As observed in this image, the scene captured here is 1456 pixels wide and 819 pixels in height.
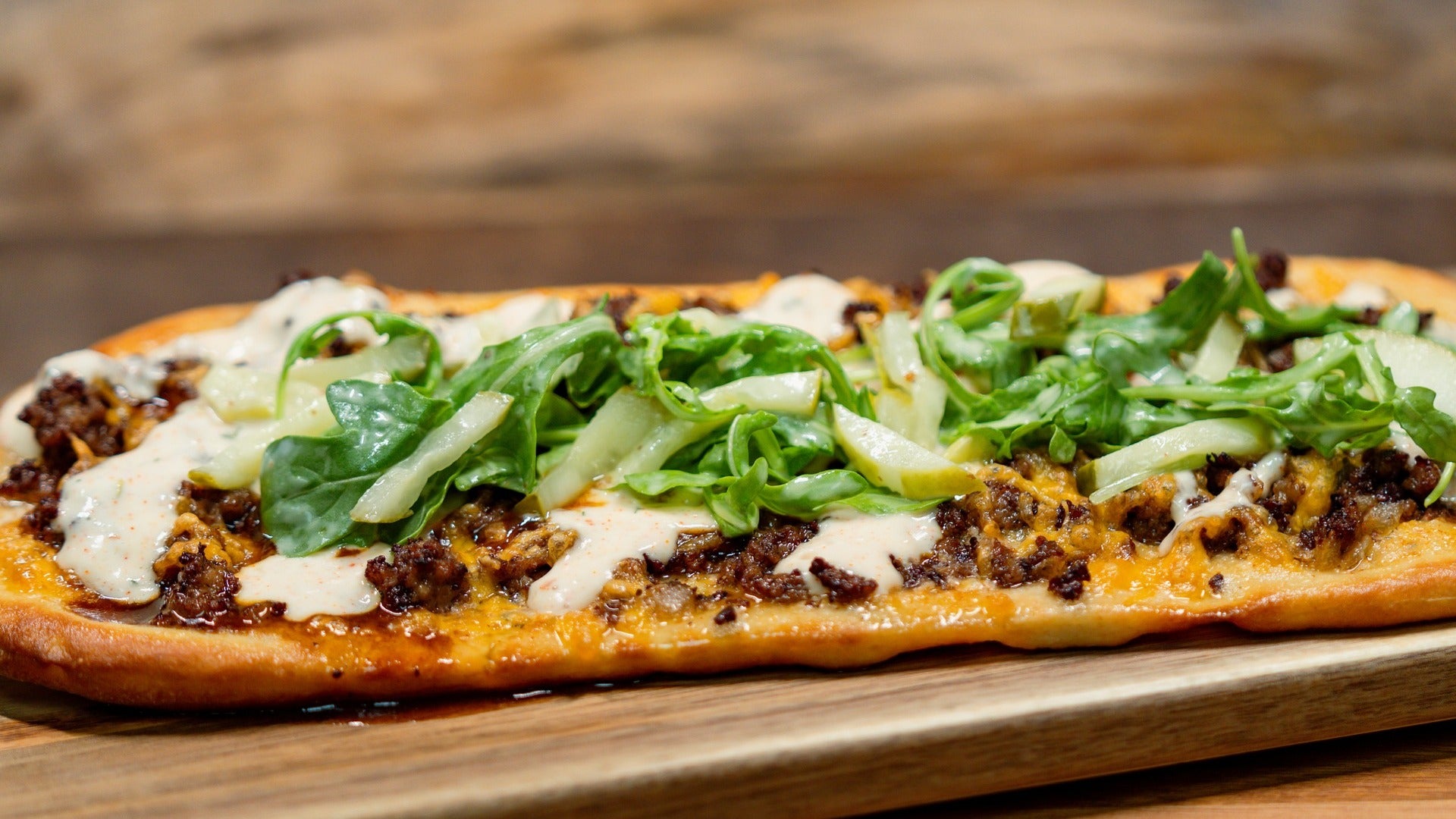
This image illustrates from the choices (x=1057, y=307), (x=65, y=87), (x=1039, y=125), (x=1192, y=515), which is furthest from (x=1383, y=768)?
(x=65, y=87)

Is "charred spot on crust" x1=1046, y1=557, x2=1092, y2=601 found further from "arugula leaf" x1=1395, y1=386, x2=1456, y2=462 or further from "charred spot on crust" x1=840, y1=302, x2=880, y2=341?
"charred spot on crust" x1=840, y1=302, x2=880, y2=341

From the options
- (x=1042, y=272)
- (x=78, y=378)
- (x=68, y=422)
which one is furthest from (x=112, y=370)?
(x=1042, y=272)

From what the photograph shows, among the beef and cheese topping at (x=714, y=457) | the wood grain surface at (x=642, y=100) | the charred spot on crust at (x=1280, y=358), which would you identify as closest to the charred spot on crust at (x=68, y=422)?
the beef and cheese topping at (x=714, y=457)

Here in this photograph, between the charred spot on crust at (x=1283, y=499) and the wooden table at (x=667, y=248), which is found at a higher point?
the wooden table at (x=667, y=248)

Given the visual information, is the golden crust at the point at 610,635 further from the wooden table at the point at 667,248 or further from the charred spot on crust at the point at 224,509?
the wooden table at the point at 667,248

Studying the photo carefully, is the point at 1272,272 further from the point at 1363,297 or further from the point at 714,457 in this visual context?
the point at 714,457

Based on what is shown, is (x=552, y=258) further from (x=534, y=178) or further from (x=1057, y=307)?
(x=1057, y=307)
